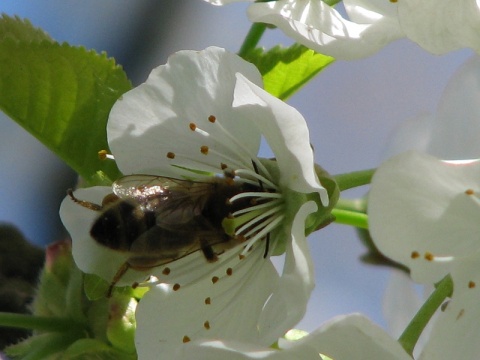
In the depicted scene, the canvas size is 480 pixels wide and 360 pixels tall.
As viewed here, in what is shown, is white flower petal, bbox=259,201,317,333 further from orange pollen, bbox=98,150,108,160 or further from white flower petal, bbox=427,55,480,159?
white flower petal, bbox=427,55,480,159

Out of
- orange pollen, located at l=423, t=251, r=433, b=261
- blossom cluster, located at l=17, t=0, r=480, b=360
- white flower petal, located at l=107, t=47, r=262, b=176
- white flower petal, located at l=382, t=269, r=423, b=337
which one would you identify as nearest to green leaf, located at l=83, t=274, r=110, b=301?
blossom cluster, located at l=17, t=0, r=480, b=360

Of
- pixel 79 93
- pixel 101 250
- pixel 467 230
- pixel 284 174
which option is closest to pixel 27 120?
pixel 79 93

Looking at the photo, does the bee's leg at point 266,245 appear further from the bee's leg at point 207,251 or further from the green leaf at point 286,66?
the green leaf at point 286,66

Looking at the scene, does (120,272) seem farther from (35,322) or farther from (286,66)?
(286,66)

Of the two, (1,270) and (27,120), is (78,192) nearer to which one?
(27,120)

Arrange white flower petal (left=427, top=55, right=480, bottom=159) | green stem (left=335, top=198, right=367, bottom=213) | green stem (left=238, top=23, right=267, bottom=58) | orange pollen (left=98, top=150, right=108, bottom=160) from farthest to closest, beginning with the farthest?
white flower petal (left=427, top=55, right=480, bottom=159) < green stem (left=335, top=198, right=367, bottom=213) < green stem (left=238, top=23, right=267, bottom=58) < orange pollen (left=98, top=150, right=108, bottom=160)

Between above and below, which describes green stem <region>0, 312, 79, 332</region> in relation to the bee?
below

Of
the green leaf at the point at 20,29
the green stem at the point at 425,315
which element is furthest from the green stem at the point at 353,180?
the green leaf at the point at 20,29

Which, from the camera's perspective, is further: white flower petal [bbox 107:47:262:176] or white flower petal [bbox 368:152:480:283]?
white flower petal [bbox 107:47:262:176]
